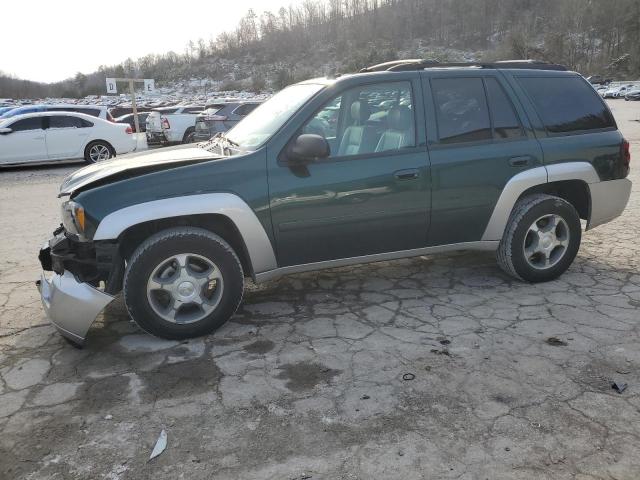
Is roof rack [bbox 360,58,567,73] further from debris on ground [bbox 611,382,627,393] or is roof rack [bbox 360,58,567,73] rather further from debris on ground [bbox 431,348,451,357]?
debris on ground [bbox 611,382,627,393]

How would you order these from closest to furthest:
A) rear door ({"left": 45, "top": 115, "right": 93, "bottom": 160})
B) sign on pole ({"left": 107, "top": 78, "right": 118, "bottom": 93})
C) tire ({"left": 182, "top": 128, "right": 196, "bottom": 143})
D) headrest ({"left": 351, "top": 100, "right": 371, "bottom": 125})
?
headrest ({"left": 351, "top": 100, "right": 371, "bottom": 125}) → rear door ({"left": 45, "top": 115, "right": 93, "bottom": 160}) → tire ({"left": 182, "top": 128, "right": 196, "bottom": 143}) → sign on pole ({"left": 107, "top": 78, "right": 118, "bottom": 93})

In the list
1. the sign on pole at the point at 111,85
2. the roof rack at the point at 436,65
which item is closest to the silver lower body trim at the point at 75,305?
the roof rack at the point at 436,65

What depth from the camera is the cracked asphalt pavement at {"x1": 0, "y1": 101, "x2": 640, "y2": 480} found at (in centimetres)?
244

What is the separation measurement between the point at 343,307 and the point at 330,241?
647 millimetres

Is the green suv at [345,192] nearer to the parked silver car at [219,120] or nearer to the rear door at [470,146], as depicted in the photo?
the rear door at [470,146]

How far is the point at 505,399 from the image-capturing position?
9.49 feet

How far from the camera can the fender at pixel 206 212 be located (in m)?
3.38

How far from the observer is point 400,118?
4059 mm

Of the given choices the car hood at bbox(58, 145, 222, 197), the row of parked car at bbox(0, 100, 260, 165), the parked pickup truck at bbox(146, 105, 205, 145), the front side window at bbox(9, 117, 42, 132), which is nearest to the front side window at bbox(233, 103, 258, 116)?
the parked pickup truck at bbox(146, 105, 205, 145)

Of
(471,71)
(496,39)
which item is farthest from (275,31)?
(471,71)

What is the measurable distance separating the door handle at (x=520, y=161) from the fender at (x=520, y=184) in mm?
69

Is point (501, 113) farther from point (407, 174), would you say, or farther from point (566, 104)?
point (407, 174)

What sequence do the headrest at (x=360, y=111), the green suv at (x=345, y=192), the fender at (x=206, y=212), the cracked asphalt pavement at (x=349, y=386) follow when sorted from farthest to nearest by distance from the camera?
the headrest at (x=360, y=111), the green suv at (x=345, y=192), the fender at (x=206, y=212), the cracked asphalt pavement at (x=349, y=386)

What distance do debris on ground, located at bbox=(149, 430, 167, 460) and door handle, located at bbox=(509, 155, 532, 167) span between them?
3.29 meters
